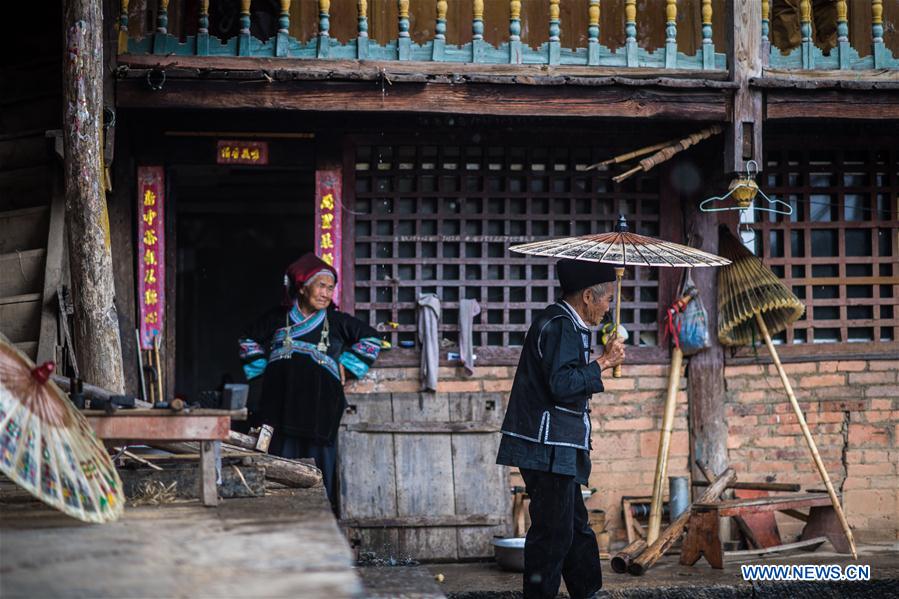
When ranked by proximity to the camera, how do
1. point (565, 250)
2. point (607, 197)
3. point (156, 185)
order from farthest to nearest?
point (607, 197)
point (156, 185)
point (565, 250)

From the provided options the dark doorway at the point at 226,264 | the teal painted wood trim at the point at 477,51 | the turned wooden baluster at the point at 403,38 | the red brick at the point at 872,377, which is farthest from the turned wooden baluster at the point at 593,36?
the dark doorway at the point at 226,264

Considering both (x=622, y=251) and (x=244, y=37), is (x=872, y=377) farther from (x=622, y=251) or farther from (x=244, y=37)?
(x=244, y=37)

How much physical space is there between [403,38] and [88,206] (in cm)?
254

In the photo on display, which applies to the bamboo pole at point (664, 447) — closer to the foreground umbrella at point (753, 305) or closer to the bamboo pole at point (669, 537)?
the bamboo pole at point (669, 537)

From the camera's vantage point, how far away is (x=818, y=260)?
9.21 m

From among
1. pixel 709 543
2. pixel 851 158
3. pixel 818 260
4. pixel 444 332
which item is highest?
pixel 851 158

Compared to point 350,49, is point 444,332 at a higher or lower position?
lower

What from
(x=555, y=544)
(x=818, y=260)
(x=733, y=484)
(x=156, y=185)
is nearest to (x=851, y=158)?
(x=818, y=260)

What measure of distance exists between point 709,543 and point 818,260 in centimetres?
275

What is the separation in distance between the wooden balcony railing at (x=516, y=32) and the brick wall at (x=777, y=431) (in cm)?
243

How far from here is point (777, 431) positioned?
29.7 ft

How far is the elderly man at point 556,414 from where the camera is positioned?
233 inches

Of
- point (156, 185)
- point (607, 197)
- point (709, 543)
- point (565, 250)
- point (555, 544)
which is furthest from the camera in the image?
point (607, 197)

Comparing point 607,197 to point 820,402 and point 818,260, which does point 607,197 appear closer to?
point 818,260
